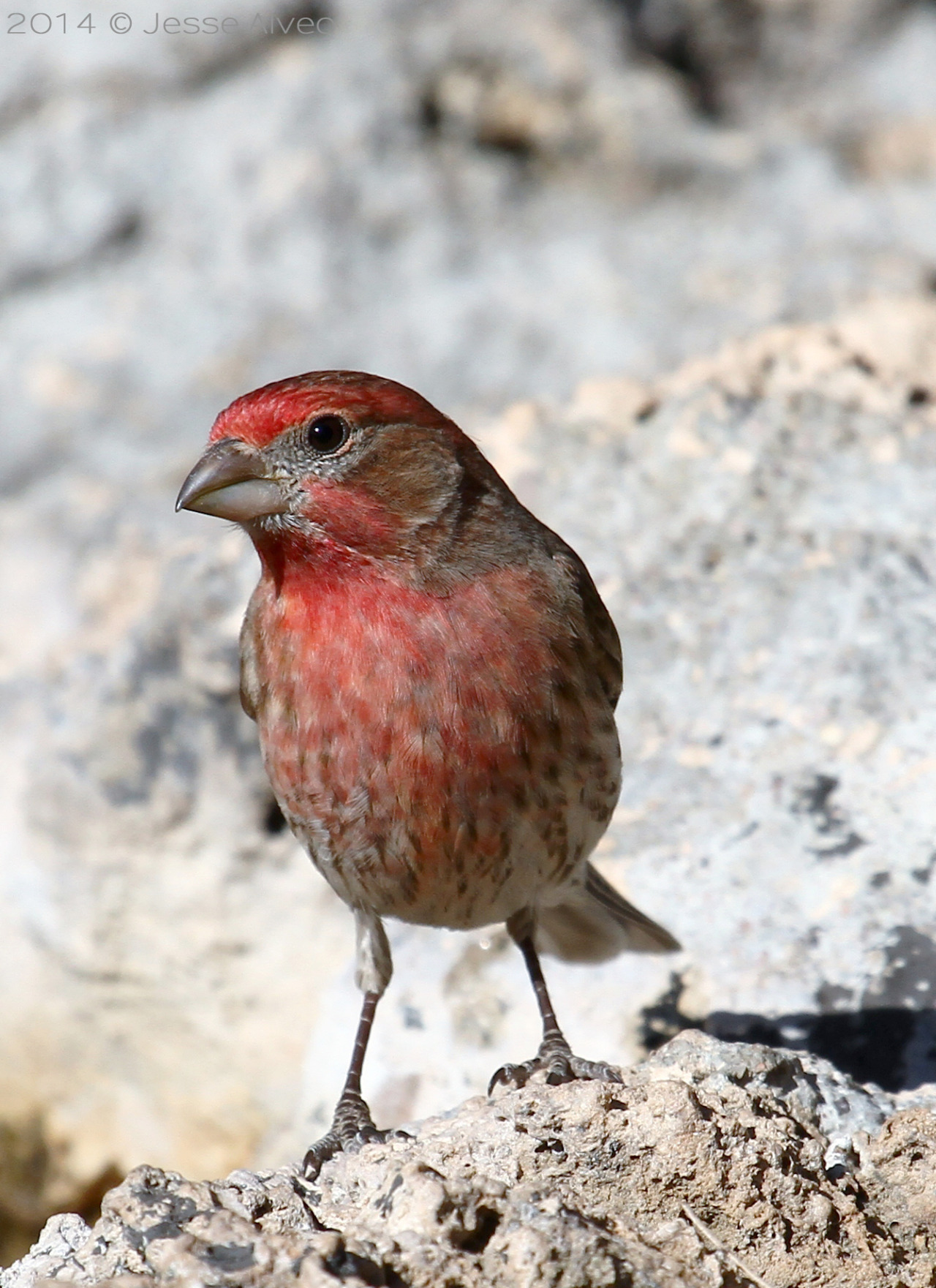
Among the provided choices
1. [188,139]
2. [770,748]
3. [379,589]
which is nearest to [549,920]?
[770,748]

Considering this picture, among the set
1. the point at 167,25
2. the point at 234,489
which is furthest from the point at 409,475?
the point at 167,25

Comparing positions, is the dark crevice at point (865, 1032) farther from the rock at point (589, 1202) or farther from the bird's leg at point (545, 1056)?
the rock at point (589, 1202)

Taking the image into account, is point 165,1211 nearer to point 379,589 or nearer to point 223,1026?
point 379,589

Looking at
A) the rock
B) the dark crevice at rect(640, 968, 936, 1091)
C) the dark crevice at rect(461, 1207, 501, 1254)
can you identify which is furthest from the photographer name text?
the dark crevice at rect(461, 1207, 501, 1254)

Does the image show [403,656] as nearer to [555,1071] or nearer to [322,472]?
[322,472]

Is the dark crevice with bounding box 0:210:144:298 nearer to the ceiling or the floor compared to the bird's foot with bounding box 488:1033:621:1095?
nearer to the ceiling

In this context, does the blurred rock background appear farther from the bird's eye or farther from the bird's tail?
the bird's eye
